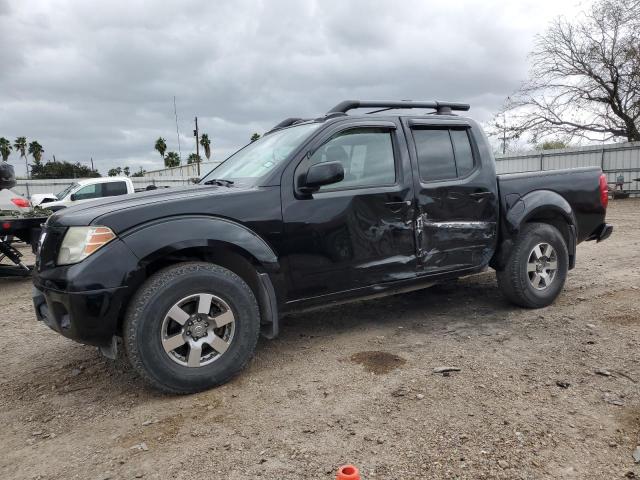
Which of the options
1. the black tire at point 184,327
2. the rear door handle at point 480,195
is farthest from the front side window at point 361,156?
the black tire at point 184,327

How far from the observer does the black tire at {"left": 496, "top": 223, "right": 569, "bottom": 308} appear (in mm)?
4441

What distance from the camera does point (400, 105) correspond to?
4.26m

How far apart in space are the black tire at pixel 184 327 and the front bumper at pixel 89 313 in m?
0.10

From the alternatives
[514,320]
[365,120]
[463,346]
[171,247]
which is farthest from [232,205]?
[514,320]

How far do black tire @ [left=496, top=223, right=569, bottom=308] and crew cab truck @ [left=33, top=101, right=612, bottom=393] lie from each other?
0.01 metres

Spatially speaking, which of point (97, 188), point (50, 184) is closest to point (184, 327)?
point (97, 188)

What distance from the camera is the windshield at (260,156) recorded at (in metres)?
3.64

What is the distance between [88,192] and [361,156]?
1179 cm

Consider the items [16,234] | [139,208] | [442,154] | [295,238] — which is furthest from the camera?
[16,234]

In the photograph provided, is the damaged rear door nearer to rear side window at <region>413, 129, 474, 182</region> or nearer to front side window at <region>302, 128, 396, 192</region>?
rear side window at <region>413, 129, 474, 182</region>

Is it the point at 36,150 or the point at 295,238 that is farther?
the point at 36,150

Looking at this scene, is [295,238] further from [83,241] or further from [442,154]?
[442,154]

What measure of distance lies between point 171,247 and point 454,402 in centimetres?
192

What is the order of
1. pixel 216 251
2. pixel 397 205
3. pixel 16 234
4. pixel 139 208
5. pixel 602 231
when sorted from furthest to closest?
pixel 16 234 < pixel 602 231 < pixel 397 205 < pixel 216 251 < pixel 139 208
